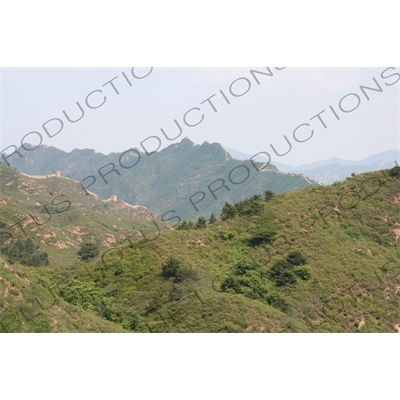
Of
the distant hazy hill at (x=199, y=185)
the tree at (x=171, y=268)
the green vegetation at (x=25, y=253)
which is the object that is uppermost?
the green vegetation at (x=25, y=253)

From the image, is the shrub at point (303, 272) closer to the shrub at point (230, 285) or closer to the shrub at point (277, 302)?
the shrub at point (277, 302)

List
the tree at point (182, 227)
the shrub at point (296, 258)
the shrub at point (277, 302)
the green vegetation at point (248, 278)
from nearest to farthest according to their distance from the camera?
the green vegetation at point (248, 278)
the shrub at point (277, 302)
the shrub at point (296, 258)
the tree at point (182, 227)

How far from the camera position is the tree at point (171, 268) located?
862 inches

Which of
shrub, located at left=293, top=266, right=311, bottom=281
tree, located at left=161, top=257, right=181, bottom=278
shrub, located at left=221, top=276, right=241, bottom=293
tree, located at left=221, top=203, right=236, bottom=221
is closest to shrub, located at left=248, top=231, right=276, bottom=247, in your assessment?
tree, located at left=221, top=203, right=236, bottom=221

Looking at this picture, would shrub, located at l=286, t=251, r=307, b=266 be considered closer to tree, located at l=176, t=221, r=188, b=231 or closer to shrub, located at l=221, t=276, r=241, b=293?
shrub, located at l=221, t=276, r=241, b=293

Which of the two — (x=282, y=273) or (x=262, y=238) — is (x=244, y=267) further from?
(x=262, y=238)

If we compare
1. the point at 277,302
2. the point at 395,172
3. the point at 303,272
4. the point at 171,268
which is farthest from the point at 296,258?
the point at 395,172

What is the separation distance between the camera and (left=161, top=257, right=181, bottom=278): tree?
21.9 m

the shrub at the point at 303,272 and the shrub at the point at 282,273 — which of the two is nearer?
the shrub at the point at 282,273

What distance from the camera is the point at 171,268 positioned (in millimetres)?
21922

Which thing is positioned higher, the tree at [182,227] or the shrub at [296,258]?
the tree at [182,227]

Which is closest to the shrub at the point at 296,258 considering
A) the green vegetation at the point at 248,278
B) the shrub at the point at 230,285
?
the green vegetation at the point at 248,278

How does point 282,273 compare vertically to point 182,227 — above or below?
below

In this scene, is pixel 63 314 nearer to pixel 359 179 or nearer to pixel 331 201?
pixel 331 201
